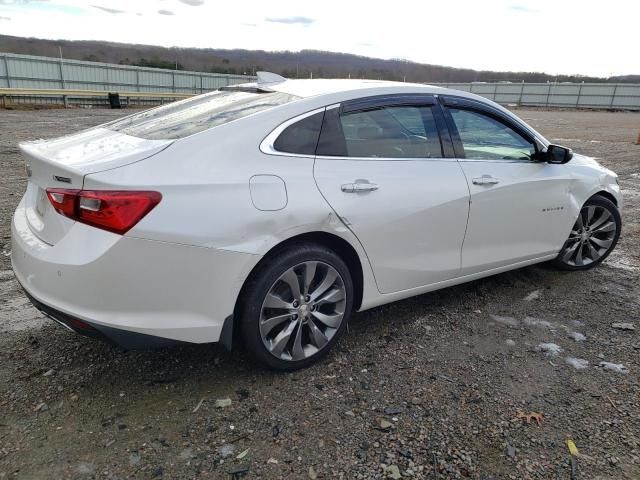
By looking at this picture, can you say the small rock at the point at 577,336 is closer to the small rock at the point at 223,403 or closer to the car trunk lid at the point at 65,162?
the small rock at the point at 223,403

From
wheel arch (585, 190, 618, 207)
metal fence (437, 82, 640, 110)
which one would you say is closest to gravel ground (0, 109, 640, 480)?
wheel arch (585, 190, 618, 207)

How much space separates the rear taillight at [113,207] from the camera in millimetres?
2391

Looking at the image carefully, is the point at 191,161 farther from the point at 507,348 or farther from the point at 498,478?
the point at 507,348

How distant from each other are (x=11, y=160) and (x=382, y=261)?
8.69m

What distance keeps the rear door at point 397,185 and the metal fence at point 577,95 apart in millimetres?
42390

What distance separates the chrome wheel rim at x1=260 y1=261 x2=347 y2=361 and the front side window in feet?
4.66

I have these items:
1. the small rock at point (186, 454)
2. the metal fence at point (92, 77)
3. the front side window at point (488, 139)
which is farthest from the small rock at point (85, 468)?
the metal fence at point (92, 77)

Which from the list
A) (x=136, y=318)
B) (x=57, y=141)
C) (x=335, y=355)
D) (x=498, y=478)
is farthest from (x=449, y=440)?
(x=57, y=141)

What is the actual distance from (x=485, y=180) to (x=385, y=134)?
0.84m

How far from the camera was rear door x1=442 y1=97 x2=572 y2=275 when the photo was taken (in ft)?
12.0

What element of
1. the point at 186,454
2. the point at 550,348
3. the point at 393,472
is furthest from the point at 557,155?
the point at 186,454

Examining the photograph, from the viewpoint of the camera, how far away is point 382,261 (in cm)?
323

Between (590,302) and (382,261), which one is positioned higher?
(382,261)

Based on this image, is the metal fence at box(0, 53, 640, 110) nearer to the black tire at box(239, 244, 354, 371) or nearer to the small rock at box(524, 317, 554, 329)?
the small rock at box(524, 317, 554, 329)
